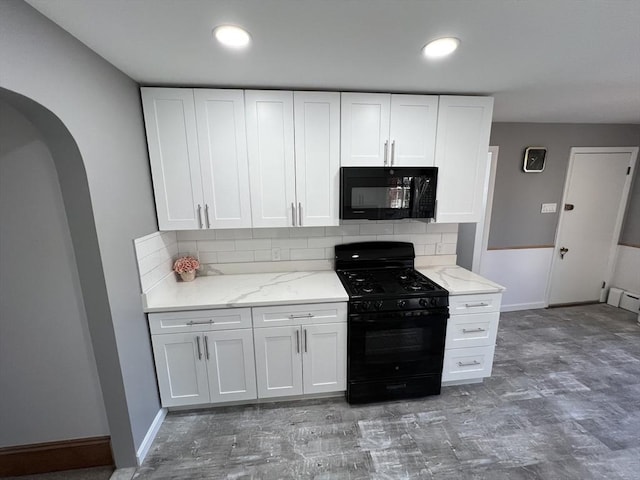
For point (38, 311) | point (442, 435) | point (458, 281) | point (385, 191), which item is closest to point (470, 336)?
point (458, 281)

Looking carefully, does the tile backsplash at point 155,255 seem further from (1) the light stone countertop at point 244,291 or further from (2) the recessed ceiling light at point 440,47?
(2) the recessed ceiling light at point 440,47

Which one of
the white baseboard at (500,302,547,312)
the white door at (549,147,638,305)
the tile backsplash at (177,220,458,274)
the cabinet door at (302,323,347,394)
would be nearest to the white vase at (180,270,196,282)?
the tile backsplash at (177,220,458,274)

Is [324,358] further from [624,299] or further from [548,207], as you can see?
[624,299]

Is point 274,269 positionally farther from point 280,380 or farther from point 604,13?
point 604,13

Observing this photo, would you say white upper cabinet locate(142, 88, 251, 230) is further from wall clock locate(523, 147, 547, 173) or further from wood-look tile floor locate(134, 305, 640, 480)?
wall clock locate(523, 147, 547, 173)

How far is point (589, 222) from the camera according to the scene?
357cm

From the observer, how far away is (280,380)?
80.8 inches

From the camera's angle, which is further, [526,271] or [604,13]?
[526,271]

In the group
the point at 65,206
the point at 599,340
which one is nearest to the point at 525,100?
the point at 599,340

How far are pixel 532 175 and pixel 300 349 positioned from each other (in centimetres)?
352

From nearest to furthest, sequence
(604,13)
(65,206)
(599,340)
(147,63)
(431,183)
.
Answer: (604,13) → (65,206) → (147,63) → (431,183) → (599,340)

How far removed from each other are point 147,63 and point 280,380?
7.52ft

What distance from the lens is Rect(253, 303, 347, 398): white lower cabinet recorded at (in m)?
1.96

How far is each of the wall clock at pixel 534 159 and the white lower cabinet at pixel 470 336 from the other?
209cm
